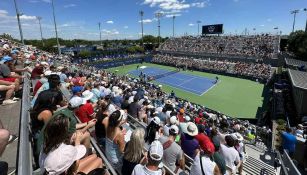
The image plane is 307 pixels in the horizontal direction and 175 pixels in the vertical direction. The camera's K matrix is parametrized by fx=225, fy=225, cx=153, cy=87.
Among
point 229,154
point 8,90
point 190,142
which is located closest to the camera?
point 190,142

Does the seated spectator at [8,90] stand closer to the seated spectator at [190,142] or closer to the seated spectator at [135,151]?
the seated spectator at [135,151]

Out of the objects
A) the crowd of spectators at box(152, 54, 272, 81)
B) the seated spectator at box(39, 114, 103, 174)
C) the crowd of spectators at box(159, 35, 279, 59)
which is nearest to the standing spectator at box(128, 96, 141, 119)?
the seated spectator at box(39, 114, 103, 174)

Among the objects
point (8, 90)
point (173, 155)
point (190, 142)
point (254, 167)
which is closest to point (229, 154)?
point (190, 142)

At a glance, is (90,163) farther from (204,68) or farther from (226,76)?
(204,68)

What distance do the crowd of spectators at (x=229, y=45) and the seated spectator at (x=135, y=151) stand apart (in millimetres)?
45054

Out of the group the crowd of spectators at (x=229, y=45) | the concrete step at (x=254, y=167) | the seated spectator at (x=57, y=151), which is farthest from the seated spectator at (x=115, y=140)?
the crowd of spectators at (x=229, y=45)

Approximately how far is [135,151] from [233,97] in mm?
26502

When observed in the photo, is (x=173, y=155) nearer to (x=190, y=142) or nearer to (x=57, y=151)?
(x=190, y=142)

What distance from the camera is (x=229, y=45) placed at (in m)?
55.4

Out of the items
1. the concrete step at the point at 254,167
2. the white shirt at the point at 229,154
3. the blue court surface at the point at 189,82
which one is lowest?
the blue court surface at the point at 189,82

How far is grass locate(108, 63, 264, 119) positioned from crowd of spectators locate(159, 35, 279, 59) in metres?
13.8

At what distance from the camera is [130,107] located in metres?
7.89

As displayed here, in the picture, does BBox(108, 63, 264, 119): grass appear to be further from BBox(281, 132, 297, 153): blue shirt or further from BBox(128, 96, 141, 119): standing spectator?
BBox(128, 96, 141, 119): standing spectator

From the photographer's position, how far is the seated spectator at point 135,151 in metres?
3.60
